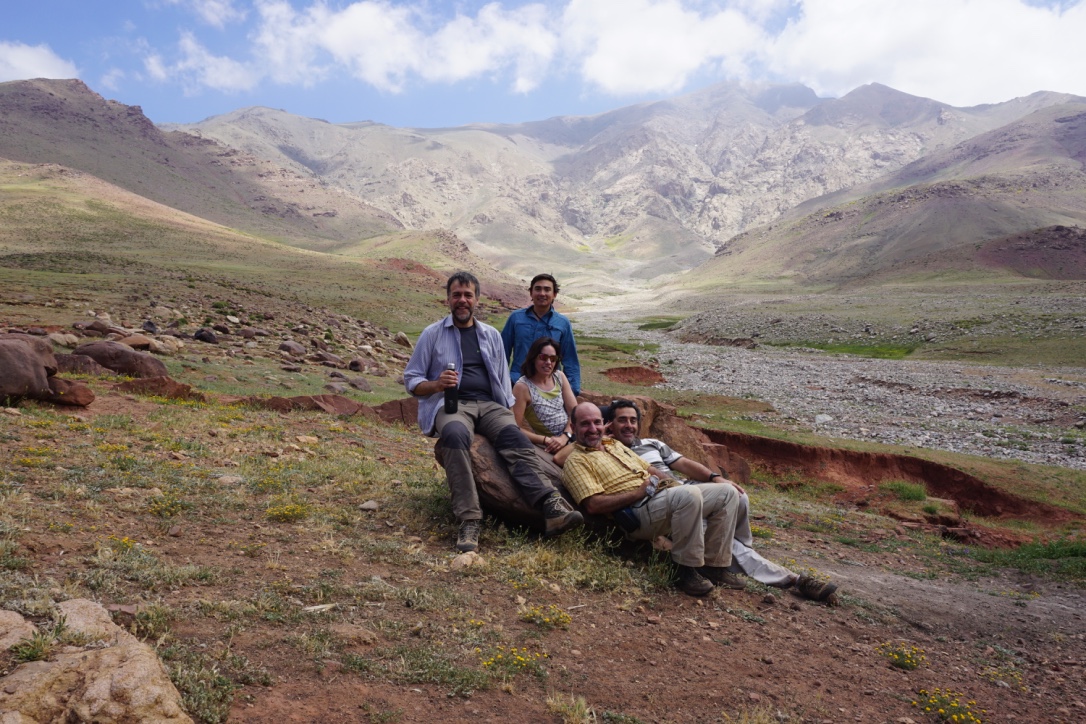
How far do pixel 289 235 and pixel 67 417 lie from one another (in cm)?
16353

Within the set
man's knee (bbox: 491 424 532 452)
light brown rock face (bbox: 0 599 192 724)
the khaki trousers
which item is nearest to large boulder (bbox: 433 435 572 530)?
man's knee (bbox: 491 424 532 452)

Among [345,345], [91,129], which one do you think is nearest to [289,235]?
[91,129]

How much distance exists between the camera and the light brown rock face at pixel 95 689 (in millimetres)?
3219

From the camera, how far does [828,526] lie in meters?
11.7

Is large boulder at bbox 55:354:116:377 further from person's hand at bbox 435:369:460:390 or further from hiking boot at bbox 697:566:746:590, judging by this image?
hiking boot at bbox 697:566:746:590

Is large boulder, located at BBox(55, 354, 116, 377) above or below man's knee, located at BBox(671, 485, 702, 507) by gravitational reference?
below

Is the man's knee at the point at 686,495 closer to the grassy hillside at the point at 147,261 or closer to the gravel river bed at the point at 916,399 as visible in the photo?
the gravel river bed at the point at 916,399

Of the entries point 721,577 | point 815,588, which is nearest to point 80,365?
point 721,577

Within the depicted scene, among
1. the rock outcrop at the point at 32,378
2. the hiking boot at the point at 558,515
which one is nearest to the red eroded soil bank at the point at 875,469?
the hiking boot at the point at 558,515

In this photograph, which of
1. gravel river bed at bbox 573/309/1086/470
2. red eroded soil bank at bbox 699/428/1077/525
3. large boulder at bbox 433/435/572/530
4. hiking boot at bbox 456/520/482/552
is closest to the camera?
hiking boot at bbox 456/520/482/552

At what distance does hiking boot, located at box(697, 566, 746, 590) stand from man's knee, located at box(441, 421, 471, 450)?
3035 mm

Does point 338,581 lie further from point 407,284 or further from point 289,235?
point 289,235

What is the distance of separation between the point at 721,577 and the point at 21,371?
11678 millimetres

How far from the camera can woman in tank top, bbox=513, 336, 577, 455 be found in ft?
25.0
